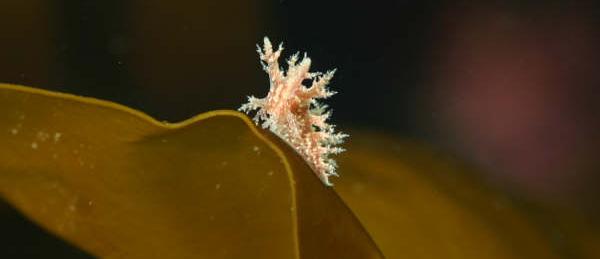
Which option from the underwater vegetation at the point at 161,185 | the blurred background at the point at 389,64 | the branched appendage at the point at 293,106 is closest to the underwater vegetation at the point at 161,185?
the underwater vegetation at the point at 161,185

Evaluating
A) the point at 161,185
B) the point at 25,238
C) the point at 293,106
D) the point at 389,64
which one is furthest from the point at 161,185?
the point at 389,64

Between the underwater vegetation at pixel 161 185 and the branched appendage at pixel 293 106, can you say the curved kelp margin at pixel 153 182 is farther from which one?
the branched appendage at pixel 293 106

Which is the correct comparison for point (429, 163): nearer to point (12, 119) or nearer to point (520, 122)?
point (520, 122)

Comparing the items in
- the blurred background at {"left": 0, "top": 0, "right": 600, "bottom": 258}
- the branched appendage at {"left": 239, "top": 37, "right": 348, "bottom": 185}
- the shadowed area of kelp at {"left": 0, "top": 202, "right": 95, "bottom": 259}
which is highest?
the blurred background at {"left": 0, "top": 0, "right": 600, "bottom": 258}

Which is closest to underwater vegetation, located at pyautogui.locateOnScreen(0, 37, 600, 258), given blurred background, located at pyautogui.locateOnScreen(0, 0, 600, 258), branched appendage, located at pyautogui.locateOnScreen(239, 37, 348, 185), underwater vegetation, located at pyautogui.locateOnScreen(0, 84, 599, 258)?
underwater vegetation, located at pyautogui.locateOnScreen(0, 84, 599, 258)

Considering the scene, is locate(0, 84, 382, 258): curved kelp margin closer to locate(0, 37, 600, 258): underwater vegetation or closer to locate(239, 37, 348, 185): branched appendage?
locate(0, 37, 600, 258): underwater vegetation

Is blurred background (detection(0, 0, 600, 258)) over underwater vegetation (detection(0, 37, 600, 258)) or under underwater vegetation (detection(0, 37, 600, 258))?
over
